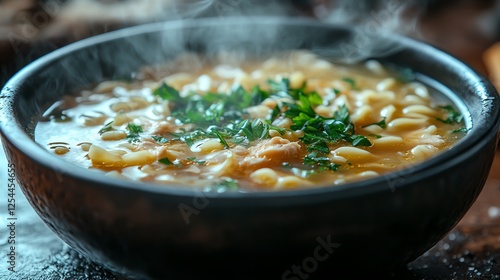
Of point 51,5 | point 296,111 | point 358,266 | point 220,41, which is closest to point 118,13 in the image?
point 51,5

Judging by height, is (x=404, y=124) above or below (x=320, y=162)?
above

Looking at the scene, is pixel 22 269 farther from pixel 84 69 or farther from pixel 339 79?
pixel 339 79

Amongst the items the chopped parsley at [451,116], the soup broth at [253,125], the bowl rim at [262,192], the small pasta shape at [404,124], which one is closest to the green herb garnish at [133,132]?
the soup broth at [253,125]

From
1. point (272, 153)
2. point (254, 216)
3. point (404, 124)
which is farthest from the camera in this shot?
point (404, 124)

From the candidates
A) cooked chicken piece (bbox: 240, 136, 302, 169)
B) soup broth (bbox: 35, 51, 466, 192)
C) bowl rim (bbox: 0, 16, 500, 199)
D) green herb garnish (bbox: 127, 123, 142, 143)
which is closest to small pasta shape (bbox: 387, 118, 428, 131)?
Answer: soup broth (bbox: 35, 51, 466, 192)

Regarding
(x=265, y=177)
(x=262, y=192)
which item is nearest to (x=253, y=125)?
(x=265, y=177)

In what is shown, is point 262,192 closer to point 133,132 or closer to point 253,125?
point 253,125

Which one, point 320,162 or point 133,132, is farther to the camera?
point 133,132

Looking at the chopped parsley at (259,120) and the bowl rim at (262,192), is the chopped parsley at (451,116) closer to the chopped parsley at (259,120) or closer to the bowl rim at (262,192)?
the bowl rim at (262,192)

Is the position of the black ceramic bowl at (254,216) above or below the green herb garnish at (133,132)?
below
